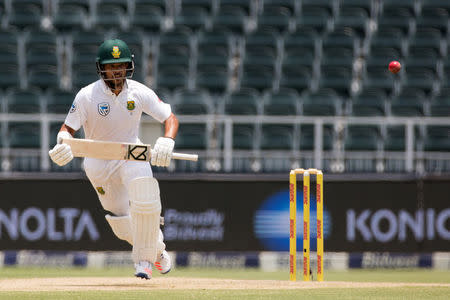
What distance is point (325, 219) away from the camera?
978 cm

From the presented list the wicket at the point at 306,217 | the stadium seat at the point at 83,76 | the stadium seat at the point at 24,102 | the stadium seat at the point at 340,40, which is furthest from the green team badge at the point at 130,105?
the stadium seat at the point at 340,40

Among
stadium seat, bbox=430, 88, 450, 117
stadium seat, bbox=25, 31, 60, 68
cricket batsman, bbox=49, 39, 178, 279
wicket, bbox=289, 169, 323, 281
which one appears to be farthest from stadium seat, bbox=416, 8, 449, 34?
cricket batsman, bbox=49, 39, 178, 279

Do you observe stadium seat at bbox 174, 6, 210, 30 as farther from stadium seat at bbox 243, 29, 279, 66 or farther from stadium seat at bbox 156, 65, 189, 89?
stadium seat at bbox 156, 65, 189, 89

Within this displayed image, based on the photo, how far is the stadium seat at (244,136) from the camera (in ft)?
33.3

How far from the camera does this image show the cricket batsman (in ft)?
19.8

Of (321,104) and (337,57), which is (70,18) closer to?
(337,57)

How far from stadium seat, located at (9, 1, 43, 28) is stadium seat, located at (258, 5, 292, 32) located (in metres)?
3.30

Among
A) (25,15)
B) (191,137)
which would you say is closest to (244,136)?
(191,137)

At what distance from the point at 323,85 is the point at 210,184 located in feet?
11.1

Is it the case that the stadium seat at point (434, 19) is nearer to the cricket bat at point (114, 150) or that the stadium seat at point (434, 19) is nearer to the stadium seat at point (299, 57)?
the stadium seat at point (299, 57)

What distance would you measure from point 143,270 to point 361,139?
209 inches

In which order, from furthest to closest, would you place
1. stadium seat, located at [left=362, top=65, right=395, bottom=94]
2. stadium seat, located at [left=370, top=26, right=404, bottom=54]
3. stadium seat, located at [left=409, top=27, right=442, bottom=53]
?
stadium seat, located at [left=409, top=27, right=442, bottom=53] < stadium seat, located at [left=370, top=26, right=404, bottom=54] < stadium seat, located at [left=362, top=65, right=395, bottom=94]

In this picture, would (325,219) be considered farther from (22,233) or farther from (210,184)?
(22,233)

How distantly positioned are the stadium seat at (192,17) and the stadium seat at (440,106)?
11.8 ft
